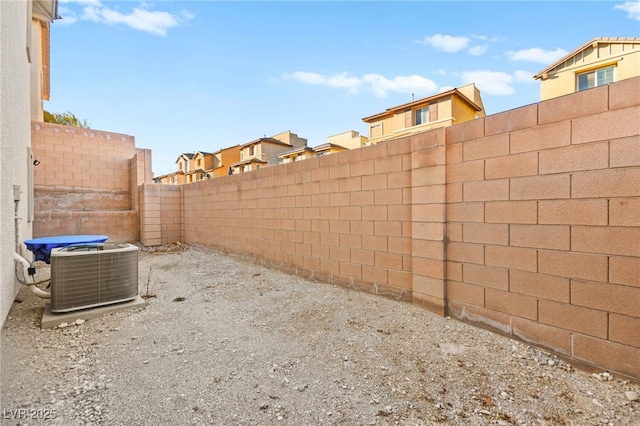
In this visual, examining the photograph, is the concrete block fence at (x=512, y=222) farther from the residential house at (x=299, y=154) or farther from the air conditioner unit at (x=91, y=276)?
the residential house at (x=299, y=154)

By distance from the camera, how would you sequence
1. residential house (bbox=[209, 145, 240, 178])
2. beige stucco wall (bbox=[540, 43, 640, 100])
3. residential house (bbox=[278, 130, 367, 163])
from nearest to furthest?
beige stucco wall (bbox=[540, 43, 640, 100]), residential house (bbox=[278, 130, 367, 163]), residential house (bbox=[209, 145, 240, 178])

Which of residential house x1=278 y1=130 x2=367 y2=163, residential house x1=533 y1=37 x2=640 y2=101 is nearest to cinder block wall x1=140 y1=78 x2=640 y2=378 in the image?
residential house x1=533 y1=37 x2=640 y2=101

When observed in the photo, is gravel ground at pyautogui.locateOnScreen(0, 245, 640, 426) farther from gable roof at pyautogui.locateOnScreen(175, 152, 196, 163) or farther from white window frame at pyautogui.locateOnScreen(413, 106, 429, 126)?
gable roof at pyautogui.locateOnScreen(175, 152, 196, 163)

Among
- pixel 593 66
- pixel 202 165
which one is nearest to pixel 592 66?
pixel 593 66

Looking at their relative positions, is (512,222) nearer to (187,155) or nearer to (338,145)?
(338,145)

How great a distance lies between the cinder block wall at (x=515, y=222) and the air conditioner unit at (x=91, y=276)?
9.29ft

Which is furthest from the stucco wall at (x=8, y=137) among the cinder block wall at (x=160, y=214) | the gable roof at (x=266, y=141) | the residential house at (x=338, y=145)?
the gable roof at (x=266, y=141)

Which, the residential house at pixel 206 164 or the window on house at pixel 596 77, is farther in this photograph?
the residential house at pixel 206 164

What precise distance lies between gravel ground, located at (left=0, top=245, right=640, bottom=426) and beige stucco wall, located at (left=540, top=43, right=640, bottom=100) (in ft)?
43.0

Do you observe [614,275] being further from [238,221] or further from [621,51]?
[621,51]

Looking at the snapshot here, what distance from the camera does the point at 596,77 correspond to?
12969mm

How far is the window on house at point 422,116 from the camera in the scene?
1803 centimetres

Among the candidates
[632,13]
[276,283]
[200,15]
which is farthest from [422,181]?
[200,15]

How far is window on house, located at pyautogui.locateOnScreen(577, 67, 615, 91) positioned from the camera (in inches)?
500
